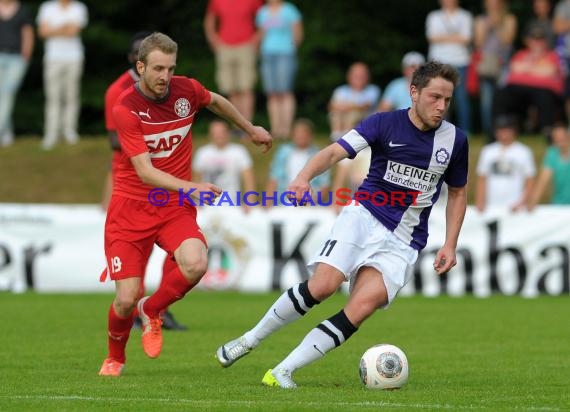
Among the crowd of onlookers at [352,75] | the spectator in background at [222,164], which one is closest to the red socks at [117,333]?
the spectator in background at [222,164]

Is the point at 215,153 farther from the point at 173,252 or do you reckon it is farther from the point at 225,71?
the point at 173,252

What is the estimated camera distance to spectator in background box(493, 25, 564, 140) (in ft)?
64.5

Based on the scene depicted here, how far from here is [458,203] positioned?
890 centimetres

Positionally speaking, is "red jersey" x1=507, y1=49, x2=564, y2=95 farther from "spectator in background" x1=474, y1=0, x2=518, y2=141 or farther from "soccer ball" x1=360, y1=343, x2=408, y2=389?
"soccer ball" x1=360, y1=343, x2=408, y2=389

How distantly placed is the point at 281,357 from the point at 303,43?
19.5 meters

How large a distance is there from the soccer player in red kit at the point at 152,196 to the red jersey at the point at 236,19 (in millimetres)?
11698

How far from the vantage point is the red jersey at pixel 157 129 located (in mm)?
9039

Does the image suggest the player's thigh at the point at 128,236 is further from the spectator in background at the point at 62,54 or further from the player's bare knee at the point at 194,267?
the spectator in background at the point at 62,54

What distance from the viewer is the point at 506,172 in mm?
17734

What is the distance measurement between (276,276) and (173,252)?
336 inches

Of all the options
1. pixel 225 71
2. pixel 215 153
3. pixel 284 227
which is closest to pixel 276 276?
pixel 284 227

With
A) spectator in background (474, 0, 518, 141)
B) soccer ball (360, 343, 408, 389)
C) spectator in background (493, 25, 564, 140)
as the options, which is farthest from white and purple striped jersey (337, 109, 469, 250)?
spectator in background (474, 0, 518, 141)

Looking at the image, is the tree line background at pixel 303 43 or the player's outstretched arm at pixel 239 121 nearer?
the player's outstretched arm at pixel 239 121

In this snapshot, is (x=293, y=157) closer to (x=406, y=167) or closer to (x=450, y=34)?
(x=450, y=34)
